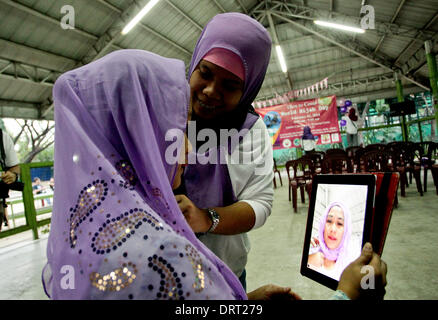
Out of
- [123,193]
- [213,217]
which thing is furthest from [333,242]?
[123,193]

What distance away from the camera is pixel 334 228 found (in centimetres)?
67

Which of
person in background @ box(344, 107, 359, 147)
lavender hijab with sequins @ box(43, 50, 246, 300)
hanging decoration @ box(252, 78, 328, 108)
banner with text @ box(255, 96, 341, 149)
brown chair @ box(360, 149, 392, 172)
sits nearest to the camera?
lavender hijab with sequins @ box(43, 50, 246, 300)

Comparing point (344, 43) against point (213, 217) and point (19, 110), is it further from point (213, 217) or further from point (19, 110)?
point (19, 110)

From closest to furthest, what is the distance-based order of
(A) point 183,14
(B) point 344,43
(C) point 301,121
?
(A) point 183,14 → (C) point 301,121 → (B) point 344,43

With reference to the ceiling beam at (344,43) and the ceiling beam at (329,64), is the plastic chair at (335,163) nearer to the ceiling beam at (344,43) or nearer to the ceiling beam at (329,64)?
the ceiling beam at (344,43)

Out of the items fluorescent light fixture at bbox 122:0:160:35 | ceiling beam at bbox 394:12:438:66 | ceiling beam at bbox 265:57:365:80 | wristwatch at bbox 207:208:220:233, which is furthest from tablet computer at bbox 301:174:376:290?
Result: ceiling beam at bbox 265:57:365:80

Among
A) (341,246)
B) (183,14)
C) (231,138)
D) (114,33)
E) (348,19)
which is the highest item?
(183,14)

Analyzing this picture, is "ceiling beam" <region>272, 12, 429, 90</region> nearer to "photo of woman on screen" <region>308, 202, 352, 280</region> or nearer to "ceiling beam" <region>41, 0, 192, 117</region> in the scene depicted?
"ceiling beam" <region>41, 0, 192, 117</region>

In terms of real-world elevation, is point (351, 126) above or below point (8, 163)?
above

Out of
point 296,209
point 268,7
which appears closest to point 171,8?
point 268,7

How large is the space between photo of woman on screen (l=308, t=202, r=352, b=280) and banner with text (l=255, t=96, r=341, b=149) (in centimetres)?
825

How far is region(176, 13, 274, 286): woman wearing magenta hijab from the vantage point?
73cm

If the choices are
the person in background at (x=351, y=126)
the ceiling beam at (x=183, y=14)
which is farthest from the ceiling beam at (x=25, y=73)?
the person in background at (x=351, y=126)

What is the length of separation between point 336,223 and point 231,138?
37 cm
